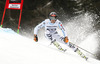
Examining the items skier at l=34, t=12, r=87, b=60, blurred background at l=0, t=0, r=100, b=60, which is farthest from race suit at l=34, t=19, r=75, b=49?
blurred background at l=0, t=0, r=100, b=60

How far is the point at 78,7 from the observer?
10180 mm

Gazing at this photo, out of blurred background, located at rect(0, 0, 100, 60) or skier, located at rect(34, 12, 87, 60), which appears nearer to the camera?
skier, located at rect(34, 12, 87, 60)

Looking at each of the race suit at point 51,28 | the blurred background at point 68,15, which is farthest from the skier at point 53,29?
the blurred background at point 68,15

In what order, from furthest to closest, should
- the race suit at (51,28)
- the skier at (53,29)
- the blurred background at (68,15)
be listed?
the blurred background at (68,15)
the race suit at (51,28)
the skier at (53,29)

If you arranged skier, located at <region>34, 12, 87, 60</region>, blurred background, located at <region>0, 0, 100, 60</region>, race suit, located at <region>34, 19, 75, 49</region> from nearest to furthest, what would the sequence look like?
skier, located at <region>34, 12, 87, 60</region>
race suit, located at <region>34, 19, 75, 49</region>
blurred background, located at <region>0, 0, 100, 60</region>

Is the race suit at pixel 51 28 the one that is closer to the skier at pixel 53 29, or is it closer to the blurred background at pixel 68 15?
the skier at pixel 53 29

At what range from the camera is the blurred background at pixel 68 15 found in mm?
9594

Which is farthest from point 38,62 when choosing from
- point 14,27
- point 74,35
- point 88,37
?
point 14,27

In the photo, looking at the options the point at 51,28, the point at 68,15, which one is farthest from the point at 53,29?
the point at 68,15

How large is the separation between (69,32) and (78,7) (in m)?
2.06

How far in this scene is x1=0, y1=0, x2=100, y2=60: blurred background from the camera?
9.59m

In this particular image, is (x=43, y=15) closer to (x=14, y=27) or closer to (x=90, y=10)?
(x=14, y=27)

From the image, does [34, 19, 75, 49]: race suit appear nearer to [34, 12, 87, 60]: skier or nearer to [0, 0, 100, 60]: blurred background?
[34, 12, 87, 60]: skier

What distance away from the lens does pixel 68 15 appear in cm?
1081
